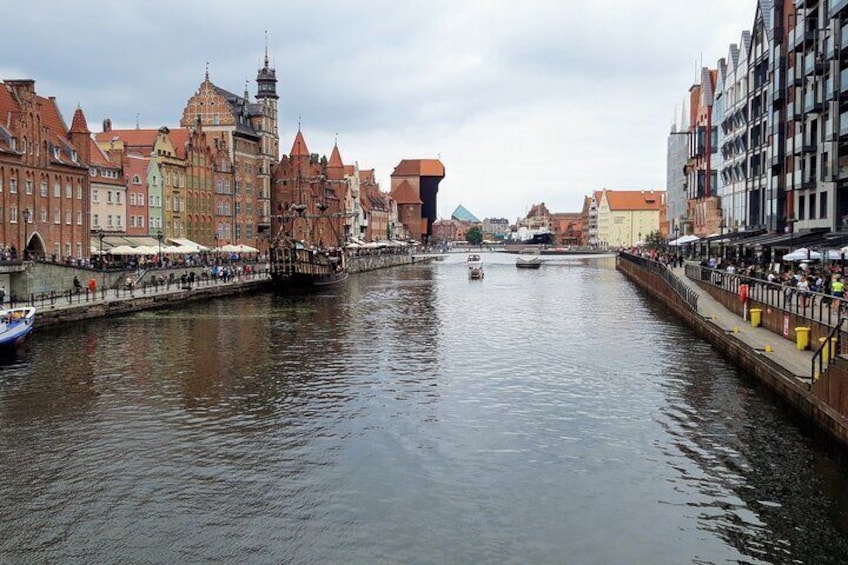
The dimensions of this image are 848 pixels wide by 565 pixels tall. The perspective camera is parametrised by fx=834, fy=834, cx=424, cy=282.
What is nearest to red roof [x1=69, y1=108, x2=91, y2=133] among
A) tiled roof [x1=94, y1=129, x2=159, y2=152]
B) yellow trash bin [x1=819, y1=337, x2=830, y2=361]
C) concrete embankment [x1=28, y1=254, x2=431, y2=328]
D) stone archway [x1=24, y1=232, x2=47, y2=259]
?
stone archway [x1=24, y1=232, x2=47, y2=259]

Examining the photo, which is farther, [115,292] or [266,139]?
[266,139]

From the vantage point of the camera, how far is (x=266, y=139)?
130 meters

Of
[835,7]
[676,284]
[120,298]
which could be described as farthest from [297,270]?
[835,7]

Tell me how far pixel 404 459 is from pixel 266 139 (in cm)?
11348

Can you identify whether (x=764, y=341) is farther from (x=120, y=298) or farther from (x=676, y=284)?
(x=120, y=298)

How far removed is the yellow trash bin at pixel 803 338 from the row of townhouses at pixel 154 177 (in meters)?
53.3

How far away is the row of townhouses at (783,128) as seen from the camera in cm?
5372

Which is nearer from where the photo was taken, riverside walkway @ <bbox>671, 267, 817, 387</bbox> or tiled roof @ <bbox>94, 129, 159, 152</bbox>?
riverside walkway @ <bbox>671, 267, 817, 387</bbox>

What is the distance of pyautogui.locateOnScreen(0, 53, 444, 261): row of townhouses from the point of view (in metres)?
68.1

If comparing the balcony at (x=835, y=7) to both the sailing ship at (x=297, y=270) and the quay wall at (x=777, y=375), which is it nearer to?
the quay wall at (x=777, y=375)

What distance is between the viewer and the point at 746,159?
81000 mm

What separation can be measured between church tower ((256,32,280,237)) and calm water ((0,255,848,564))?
3468 inches

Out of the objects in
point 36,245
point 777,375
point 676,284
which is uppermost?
point 36,245

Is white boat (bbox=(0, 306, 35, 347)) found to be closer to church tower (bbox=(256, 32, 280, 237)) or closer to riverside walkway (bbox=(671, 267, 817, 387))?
riverside walkway (bbox=(671, 267, 817, 387))
